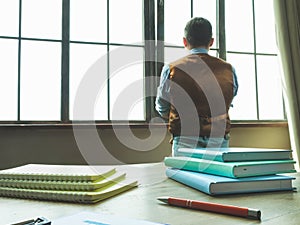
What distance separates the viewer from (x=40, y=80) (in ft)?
7.68

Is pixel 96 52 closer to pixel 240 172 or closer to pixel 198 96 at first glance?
pixel 198 96

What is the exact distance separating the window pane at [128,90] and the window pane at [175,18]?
305mm

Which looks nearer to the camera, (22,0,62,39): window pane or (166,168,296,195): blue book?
(166,168,296,195): blue book

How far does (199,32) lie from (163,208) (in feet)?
4.23

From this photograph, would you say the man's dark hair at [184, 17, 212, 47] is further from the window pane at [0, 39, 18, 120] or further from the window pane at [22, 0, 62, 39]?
the window pane at [0, 39, 18, 120]

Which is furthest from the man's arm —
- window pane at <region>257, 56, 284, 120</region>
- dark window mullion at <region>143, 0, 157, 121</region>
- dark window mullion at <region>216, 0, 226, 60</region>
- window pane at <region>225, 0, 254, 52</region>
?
window pane at <region>257, 56, 284, 120</region>

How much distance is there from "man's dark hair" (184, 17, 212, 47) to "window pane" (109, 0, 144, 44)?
91 centimetres

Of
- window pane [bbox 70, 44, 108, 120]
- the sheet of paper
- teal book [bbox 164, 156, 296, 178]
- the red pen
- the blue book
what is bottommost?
the sheet of paper

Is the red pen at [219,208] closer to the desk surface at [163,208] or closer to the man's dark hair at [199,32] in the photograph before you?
the desk surface at [163,208]

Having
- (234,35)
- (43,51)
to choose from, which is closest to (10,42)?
(43,51)

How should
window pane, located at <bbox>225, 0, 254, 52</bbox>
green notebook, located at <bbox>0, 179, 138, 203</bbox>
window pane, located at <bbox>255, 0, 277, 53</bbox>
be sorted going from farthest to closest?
1. window pane, located at <bbox>255, 0, 277, 53</bbox>
2. window pane, located at <bbox>225, 0, 254, 52</bbox>
3. green notebook, located at <bbox>0, 179, 138, 203</bbox>

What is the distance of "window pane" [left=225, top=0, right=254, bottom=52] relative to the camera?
9.48ft

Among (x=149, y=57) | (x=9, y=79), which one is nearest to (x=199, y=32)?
(x=149, y=57)

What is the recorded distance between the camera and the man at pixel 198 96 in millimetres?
1613
